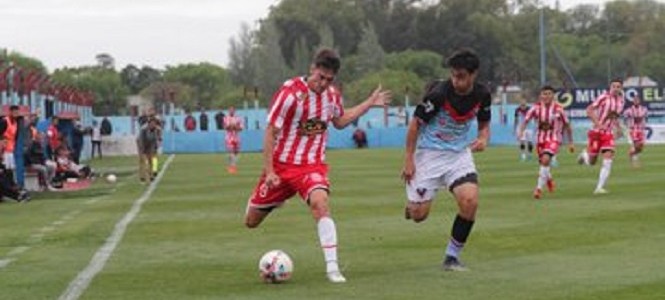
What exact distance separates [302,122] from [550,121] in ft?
44.5

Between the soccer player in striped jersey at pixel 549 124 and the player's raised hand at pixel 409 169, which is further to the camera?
the soccer player in striped jersey at pixel 549 124

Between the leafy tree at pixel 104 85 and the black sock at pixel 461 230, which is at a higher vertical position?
the leafy tree at pixel 104 85

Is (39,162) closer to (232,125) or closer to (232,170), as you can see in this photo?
(232,170)

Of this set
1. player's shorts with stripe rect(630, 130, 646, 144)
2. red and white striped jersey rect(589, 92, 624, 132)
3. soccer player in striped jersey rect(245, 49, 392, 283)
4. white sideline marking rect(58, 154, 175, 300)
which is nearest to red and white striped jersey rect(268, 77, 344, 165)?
soccer player in striped jersey rect(245, 49, 392, 283)

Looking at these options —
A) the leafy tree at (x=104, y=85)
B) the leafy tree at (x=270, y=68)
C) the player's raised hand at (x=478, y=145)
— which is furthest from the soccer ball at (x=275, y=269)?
the leafy tree at (x=104, y=85)

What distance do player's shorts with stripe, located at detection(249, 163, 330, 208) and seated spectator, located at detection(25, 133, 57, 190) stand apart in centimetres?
1835

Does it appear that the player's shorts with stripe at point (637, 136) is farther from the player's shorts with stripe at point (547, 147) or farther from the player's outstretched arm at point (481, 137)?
the player's outstretched arm at point (481, 137)

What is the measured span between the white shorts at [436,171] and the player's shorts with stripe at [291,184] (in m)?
0.94

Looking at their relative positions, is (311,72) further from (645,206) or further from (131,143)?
(131,143)

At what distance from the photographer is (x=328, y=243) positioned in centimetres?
1212

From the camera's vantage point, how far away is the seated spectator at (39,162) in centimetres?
3036

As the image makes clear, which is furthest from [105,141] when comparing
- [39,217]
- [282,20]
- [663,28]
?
[663,28]

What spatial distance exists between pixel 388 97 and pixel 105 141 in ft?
182

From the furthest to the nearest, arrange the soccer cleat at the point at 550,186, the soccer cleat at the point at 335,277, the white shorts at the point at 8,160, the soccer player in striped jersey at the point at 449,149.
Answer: the white shorts at the point at 8,160 < the soccer cleat at the point at 550,186 < the soccer player in striped jersey at the point at 449,149 < the soccer cleat at the point at 335,277
